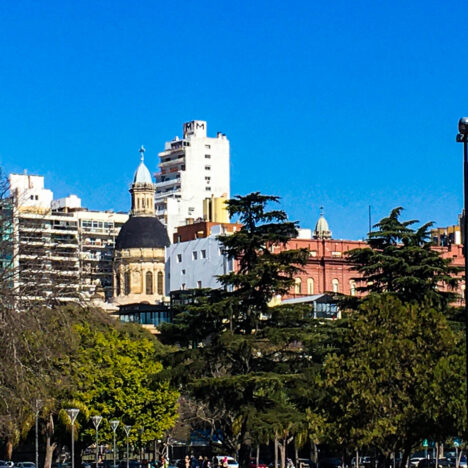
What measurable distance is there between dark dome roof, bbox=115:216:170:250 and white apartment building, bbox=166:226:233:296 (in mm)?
14244

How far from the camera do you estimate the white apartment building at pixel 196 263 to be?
159 metres

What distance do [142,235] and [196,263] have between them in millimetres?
Answer: 30000

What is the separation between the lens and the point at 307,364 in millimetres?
60594

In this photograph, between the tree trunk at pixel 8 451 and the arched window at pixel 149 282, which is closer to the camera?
the tree trunk at pixel 8 451

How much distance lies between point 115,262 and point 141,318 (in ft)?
136

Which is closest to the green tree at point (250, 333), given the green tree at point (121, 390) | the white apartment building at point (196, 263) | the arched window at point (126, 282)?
the green tree at point (121, 390)

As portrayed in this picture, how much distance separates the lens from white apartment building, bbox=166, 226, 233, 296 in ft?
523

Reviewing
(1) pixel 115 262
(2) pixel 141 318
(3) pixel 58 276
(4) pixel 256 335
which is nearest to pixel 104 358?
(4) pixel 256 335

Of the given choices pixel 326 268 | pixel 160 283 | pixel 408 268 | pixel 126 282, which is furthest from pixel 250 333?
pixel 126 282

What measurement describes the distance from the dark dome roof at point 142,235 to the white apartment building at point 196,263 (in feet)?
46.7

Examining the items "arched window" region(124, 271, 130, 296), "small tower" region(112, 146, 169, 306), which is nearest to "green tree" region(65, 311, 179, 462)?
"small tower" region(112, 146, 169, 306)

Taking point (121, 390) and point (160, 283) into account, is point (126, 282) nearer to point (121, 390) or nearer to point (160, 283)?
point (160, 283)

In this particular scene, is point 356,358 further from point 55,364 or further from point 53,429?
point 53,429

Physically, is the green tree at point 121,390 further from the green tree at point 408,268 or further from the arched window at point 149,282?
the arched window at point 149,282
